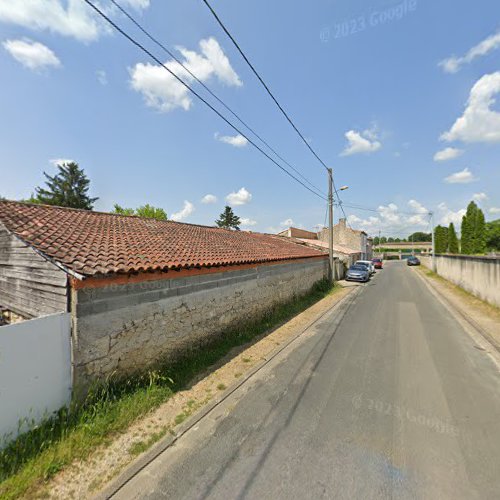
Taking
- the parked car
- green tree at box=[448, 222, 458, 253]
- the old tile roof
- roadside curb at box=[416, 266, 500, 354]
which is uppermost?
green tree at box=[448, 222, 458, 253]

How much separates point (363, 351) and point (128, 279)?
18.6ft

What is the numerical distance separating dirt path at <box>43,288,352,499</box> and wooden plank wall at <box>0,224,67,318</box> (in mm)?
2078

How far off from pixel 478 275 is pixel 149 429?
16141 mm

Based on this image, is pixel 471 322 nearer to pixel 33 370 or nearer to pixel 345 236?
pixel 33 370

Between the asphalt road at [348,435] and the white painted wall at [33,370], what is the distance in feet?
5.91

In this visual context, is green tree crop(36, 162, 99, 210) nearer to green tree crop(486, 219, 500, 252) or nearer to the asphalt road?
the asphalt road

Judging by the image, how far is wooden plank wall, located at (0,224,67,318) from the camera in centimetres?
416

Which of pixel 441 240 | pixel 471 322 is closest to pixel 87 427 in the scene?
pixel 471 322

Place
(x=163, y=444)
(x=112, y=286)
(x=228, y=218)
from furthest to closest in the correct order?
(x=228, y=218), (x=112, y=286), (x=163, y=444)

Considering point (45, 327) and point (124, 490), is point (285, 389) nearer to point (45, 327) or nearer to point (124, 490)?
point (124, 490)

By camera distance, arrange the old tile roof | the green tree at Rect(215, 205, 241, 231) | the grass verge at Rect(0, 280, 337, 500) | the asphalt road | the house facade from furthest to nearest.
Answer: the green tree at Rect(215, 205, 241, 231), the old tile roof, the house facade, the grass verge at Rect(0, 280, 337, 500), the asphalt road

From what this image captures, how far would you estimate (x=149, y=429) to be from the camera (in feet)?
12.2

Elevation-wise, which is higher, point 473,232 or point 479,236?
point 473,232

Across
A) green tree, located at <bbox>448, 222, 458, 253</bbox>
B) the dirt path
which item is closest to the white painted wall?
the dirt path
